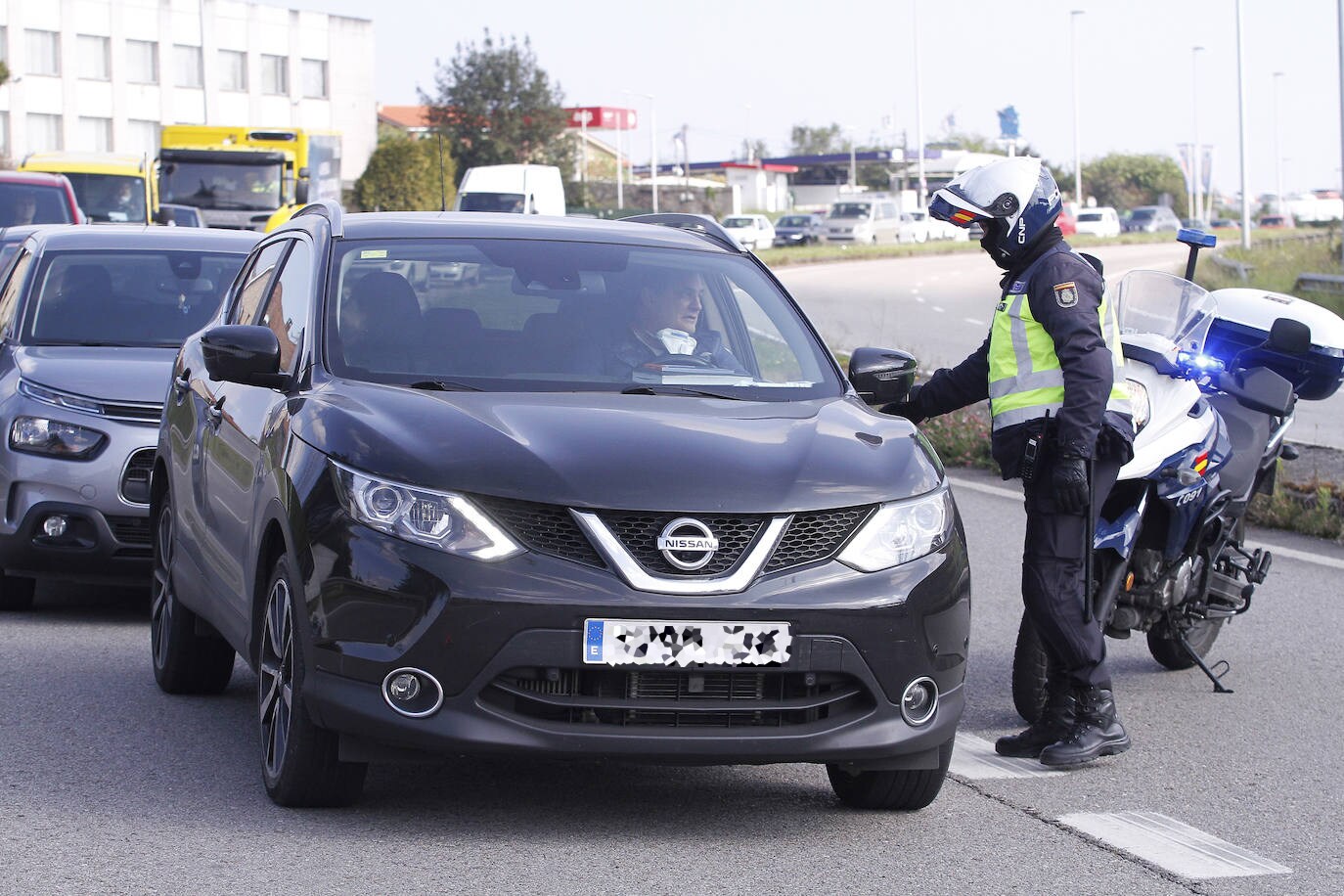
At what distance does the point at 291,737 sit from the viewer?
516 cm

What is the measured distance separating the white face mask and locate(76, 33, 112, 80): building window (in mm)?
75713

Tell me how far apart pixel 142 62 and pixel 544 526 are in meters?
78.7

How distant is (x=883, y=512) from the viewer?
5.07 metres

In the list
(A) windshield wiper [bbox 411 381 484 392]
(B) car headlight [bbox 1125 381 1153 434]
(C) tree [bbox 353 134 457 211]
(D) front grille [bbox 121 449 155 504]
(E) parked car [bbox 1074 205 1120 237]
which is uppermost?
(C) tree [bbox 353 134 457 211]

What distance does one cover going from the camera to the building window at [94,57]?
77.3m

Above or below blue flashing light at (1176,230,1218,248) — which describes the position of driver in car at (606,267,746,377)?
below

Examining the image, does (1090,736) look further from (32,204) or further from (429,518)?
(32,204)

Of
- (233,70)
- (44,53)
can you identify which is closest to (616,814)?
(44,53)

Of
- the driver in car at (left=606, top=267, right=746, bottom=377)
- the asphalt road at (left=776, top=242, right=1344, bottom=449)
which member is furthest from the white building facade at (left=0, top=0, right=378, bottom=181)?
the driver in car at (left=606, top=267, right=746, bottom=377)

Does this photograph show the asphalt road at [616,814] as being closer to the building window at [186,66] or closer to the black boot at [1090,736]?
the black boot at [1090,736]

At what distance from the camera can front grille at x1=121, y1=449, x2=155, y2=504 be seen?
8.37 m

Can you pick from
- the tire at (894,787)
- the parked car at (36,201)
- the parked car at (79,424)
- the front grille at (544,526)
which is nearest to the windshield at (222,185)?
the parked car at (36,201)

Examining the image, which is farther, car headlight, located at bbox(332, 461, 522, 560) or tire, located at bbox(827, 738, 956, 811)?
tire, located at bbox(827, 738, 956, 811)

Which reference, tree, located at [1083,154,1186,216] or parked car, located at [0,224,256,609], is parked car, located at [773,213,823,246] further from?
tree, located at [1083,154,1186,216]
